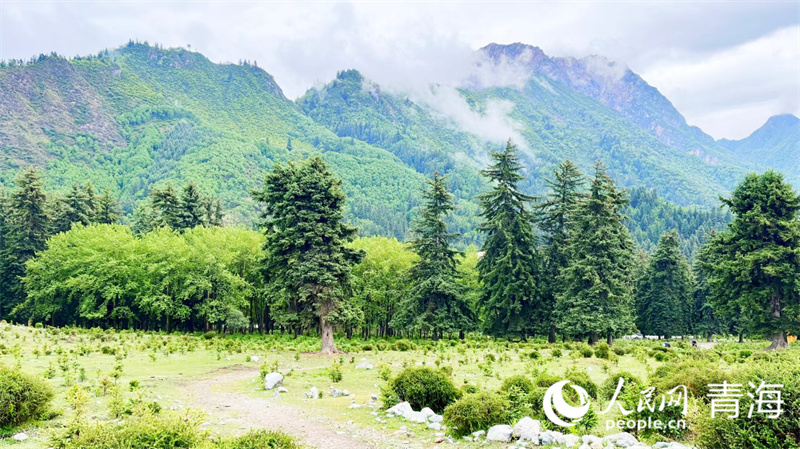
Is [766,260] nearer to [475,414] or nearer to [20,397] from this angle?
[475,414]

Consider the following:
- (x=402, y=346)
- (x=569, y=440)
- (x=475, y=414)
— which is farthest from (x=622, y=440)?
(x=402, y=346)

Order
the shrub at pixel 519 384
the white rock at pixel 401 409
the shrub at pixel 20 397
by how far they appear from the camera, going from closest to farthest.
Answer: the shrub at pixel 20 397
the shrub at pixel 519 384
the white rock at pixel 401 409

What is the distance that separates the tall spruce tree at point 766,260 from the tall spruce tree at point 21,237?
63236 millimetres

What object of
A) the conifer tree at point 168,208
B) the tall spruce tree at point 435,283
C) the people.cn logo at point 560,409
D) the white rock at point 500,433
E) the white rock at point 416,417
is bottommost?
the white rock at point 416,417

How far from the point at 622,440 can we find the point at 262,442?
22.3 feet

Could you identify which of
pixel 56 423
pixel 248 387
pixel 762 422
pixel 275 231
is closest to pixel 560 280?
pixel 275 231

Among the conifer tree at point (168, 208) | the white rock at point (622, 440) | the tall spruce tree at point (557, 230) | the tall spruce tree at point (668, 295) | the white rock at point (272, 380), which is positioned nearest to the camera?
the white rock at point (622, 440)

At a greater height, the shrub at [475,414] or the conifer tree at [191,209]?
the conifer tree at [191,209]

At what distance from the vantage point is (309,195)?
103 feet

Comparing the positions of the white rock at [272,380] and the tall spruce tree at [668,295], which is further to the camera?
the tall spruce tree at [668,295]

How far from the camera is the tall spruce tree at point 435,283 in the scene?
40.6 m

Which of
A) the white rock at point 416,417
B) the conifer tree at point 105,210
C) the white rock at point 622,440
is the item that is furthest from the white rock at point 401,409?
the conifer tree at point 105,210

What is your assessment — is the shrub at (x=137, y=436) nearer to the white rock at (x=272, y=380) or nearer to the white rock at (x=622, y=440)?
the white rock at (x=622, y=440)

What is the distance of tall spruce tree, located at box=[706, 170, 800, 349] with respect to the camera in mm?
31078
